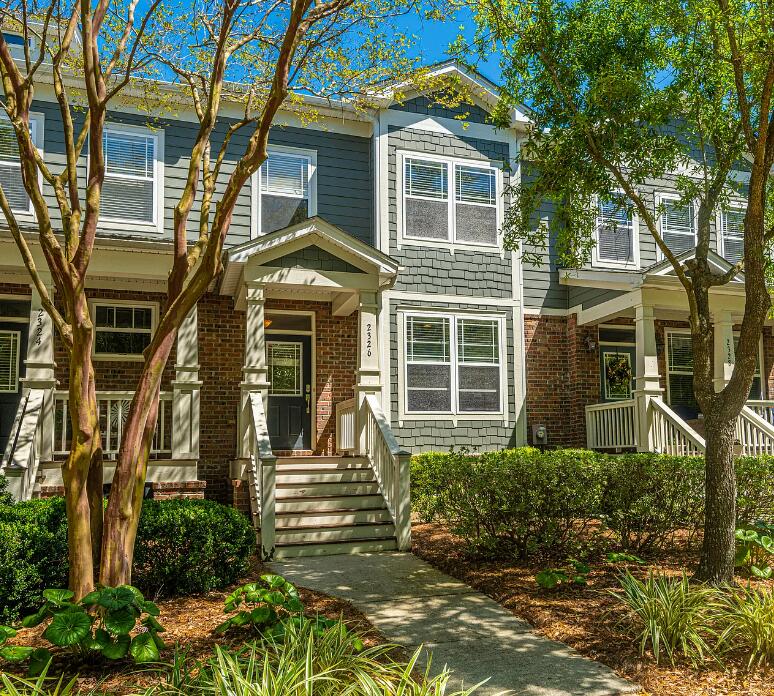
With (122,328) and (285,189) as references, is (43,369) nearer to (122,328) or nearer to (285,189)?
(122,328)


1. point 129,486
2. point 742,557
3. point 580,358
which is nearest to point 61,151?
point 129,486

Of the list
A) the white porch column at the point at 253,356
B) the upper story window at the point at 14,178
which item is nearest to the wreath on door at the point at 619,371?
the white porch column at the point at 253,356

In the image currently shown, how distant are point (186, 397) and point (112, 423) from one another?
1707mm

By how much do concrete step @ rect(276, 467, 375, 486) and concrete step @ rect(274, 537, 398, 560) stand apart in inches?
45.8

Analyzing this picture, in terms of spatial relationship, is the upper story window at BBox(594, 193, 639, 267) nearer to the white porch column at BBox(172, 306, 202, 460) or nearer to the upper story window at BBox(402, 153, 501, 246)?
the upper story window at BBox(402, 153, 501, 246)

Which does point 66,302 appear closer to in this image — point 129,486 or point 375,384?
point 129,486

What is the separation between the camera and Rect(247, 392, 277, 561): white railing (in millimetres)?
8102

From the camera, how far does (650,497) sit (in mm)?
7395

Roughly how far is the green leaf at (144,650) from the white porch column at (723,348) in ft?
35.8

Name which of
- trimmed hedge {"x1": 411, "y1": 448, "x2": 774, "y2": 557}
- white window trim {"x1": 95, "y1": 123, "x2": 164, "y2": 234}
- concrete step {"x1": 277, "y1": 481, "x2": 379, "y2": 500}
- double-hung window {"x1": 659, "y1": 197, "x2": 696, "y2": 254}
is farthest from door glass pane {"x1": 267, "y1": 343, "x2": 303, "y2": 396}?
double-hung window {"x1": 659, "y1": 197, "x2": 696, "y2": 254}

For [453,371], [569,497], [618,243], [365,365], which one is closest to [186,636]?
[569,497]

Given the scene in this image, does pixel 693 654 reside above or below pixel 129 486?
below

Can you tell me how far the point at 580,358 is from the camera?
13.4m

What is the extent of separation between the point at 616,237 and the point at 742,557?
840 centimetres
